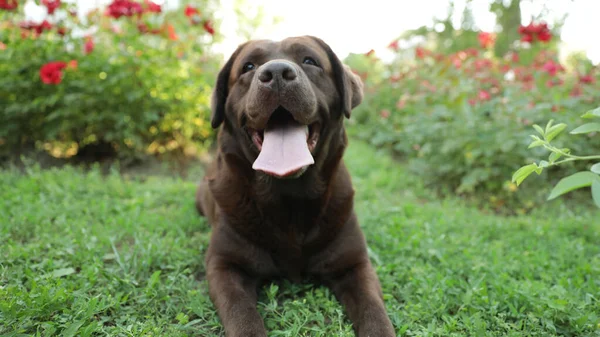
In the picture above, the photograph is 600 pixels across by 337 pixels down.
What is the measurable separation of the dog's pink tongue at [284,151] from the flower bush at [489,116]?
241cm

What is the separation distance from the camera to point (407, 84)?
633 centimetres

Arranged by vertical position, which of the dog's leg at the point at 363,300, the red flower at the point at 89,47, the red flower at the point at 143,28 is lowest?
the dog's leg at the point at 363,300

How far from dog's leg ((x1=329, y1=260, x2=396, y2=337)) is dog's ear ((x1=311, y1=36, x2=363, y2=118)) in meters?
0.85

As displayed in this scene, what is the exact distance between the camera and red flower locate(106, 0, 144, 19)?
13.8 feet

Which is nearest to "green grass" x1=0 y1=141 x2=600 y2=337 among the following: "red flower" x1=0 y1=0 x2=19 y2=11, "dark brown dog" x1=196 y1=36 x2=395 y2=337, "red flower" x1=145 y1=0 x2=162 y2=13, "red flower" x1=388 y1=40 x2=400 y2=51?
"dark brown dog" x1=196 y1=36 x2=395 y2=337

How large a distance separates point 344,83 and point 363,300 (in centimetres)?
115

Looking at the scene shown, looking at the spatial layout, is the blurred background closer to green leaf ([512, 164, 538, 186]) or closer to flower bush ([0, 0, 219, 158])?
flower bush ([0, 0, 219, 158])

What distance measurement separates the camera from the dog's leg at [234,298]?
70.9 inches

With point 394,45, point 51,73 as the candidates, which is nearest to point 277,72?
point 51,73

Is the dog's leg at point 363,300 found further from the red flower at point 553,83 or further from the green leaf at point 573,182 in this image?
the red flower at point 553,83

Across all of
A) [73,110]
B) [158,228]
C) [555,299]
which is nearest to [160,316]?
[158,228]

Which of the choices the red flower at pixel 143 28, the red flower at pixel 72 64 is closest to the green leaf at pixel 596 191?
the red flower at pixel 143 28

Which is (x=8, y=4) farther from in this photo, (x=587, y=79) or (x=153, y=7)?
(x=587, y=79)

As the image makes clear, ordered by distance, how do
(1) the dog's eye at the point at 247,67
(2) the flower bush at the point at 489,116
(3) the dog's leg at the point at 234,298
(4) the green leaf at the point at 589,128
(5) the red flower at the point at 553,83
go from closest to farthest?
(4) the green leaf at the point at 589,128 < (3) the dog's leg at the point at 234,298 < (1) the dog's eye at the point at 247,67 < (2) the flower bush at the point at 489,116 < (5) the red flower at the point at 553,83
